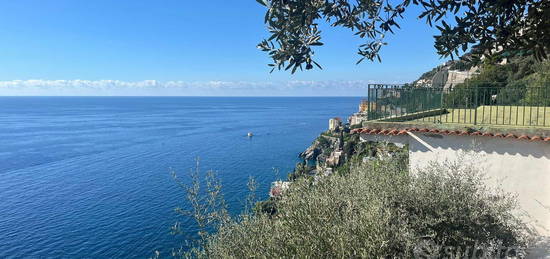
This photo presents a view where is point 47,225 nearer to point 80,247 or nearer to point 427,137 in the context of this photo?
point 80,247

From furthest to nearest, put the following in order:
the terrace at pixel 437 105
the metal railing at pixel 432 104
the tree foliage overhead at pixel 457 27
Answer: the metal railing at pixel 432 104 < the terrace at pixel 437 105 < the tree foliage overhead at pixel 457 27

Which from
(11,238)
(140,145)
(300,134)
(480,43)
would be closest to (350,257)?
(480,43)

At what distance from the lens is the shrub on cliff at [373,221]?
3.90 meters

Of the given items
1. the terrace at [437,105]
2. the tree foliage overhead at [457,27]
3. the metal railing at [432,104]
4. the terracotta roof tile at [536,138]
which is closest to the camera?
the tree foliage overhead at [457,27]

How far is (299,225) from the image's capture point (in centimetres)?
432

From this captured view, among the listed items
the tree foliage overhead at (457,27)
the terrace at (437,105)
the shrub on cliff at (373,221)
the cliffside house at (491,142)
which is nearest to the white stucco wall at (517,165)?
the cliffside house at (491,142)

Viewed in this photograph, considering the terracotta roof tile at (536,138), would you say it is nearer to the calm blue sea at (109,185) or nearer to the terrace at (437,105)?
the terrace at (437,105)

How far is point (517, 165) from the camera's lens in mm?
6875

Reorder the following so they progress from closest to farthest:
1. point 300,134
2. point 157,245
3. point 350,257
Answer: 1. point 350,257
2. point 157,245
3. point 300,134

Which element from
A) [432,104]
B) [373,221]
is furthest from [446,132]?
[373,221]

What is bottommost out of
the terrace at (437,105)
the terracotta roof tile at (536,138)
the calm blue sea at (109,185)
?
the calm blue sea at (109,185)

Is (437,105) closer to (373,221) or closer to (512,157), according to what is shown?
(512,157)

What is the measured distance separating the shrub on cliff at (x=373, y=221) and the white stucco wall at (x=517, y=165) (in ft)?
3.22

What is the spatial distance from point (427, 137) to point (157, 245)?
25.1 m
